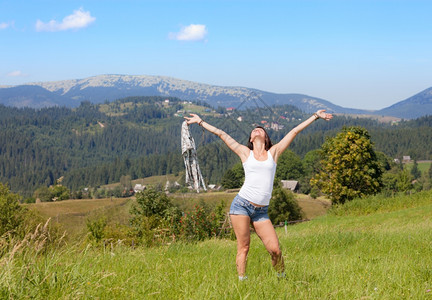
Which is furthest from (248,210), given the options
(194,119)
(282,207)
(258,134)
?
(282,207)

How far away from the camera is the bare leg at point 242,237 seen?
5.10 m

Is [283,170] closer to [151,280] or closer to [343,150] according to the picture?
[343,150]

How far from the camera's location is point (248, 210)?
5109 mm

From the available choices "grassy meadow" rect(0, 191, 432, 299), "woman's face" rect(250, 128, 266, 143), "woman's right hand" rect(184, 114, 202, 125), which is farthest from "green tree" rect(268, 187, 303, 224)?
"woman's face" rect(250, 128, 266, 143)

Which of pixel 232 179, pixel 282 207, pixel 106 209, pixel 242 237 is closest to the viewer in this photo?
pixel 242 237

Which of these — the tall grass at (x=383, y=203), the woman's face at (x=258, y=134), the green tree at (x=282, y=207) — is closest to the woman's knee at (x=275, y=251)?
the woman's face at (x=258, y=134)

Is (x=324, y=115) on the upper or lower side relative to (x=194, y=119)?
upper

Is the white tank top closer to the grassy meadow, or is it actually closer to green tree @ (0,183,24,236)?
the grassy meadow

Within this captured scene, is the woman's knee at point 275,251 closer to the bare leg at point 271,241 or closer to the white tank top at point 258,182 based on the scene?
the bare leg at point 271,241

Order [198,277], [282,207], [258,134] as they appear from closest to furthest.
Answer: [198,277] → [258,134] → [282,207]

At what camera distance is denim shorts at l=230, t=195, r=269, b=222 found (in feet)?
16.7

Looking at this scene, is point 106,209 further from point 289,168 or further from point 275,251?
point 275,251

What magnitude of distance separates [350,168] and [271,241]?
39951mm

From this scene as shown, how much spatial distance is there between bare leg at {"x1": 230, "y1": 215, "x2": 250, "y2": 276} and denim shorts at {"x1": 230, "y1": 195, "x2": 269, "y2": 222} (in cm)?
6
